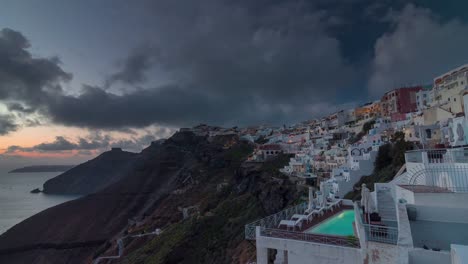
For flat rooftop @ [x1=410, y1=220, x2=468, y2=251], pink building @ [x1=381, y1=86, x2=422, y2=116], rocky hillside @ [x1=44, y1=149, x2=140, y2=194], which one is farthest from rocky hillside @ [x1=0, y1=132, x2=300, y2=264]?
rocky hillside @ [x1=44, y1=149, x2=140, y2=194]

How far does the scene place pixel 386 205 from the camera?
322 inches

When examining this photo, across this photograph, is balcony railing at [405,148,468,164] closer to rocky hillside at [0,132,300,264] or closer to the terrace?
the terrace

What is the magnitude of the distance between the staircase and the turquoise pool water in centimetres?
105

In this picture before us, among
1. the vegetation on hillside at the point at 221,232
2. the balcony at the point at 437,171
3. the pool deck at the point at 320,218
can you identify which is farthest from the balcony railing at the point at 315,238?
the vegetation on hillside at the point at 221,232

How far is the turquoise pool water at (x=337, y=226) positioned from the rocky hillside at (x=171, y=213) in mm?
7532

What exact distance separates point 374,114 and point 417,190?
4493 cm

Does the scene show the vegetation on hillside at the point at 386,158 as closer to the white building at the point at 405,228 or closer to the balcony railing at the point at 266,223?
the balcony railing at the point at 266,223

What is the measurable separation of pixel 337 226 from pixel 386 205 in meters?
1.71

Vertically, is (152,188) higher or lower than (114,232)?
higher

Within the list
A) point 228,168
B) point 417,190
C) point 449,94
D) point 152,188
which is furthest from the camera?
point 152,188

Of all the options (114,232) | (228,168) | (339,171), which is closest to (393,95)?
(339,171)

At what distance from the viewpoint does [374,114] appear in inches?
1852

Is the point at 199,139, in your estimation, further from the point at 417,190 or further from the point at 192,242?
the point at 417,190

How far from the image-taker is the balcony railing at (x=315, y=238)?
6559 mm
